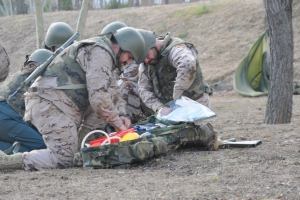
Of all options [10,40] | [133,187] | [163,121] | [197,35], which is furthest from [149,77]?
[10,40]

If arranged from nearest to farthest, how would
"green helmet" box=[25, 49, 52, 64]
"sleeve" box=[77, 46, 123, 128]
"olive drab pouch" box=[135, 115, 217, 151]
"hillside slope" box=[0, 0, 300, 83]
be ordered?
"sleeve" box=[77, 46, 123, 128] < "olive drab pouch" box=[135, 115, 217, 151] < "green helmet" box=[25, 49, 52, 64] < "hillside slope" box=[0, 0, 300, 83]

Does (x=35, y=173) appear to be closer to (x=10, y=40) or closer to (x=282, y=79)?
(x=282, y=79)

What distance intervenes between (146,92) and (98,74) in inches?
71.3

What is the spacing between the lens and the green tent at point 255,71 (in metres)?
14.0

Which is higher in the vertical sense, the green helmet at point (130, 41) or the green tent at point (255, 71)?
the green helmet at point (130, 41)

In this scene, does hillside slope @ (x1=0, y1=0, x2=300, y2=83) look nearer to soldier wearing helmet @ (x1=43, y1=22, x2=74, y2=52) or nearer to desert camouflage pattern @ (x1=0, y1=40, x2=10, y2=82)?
soldier wearing helmet @ (x1=43, y1=22, x2=74, y2=52)

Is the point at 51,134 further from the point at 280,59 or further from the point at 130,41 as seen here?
the point at 280,59

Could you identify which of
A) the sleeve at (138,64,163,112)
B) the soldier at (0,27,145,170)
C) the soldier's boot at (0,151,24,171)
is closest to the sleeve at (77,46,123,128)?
the soldier at (0,27,145,170)

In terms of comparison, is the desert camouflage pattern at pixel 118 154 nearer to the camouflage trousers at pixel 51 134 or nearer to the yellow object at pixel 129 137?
the yellow object at pixel 129 137

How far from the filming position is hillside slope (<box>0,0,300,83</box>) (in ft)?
58.9

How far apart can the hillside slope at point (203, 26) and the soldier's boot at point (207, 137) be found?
9.97m

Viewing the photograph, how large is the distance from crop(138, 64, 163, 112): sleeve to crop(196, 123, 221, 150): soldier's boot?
0.86 meters

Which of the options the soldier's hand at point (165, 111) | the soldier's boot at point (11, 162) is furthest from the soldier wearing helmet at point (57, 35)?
the soldier's boot at point (11, 162)

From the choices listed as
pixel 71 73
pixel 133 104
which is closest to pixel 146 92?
pixel 133 104
